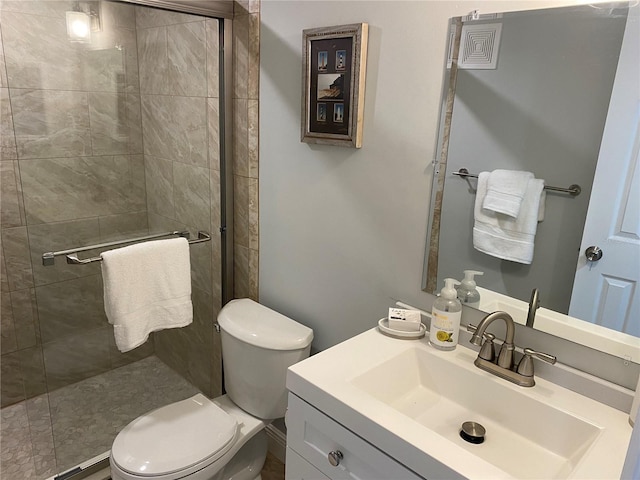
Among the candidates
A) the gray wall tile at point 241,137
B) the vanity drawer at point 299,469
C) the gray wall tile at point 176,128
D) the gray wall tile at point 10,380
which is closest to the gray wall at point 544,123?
the vanity drawer at point 299,469

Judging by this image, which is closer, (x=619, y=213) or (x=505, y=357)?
(x=619, y=213)

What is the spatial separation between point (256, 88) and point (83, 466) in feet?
5.63

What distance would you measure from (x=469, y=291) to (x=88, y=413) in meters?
1.85

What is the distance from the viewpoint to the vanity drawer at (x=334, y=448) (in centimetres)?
105

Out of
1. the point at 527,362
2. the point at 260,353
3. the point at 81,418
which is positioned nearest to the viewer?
the point at 527,362

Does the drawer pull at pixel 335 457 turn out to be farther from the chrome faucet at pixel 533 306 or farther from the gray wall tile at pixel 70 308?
the gray wall tile at pixel 70 308

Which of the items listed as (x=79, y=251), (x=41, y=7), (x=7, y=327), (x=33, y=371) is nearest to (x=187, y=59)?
(x=41, y=7)

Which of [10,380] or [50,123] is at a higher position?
[50,123]

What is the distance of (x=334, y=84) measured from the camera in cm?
157

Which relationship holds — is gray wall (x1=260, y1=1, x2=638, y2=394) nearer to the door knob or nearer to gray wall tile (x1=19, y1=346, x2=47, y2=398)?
the door knob

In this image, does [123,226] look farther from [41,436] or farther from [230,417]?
[41,436]

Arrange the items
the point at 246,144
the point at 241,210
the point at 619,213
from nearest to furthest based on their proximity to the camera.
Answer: the point at 619,213 → the point at 246,144 → the point at 241,210

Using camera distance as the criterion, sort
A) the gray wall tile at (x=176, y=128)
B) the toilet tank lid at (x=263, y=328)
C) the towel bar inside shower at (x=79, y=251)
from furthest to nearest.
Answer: the gray wall tile at (x=176, y=128)
the towel bar inside shower at (x=79, y=251)
the toilet tank lid at (x=263, y=328)

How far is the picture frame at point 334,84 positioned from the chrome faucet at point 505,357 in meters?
0.69
